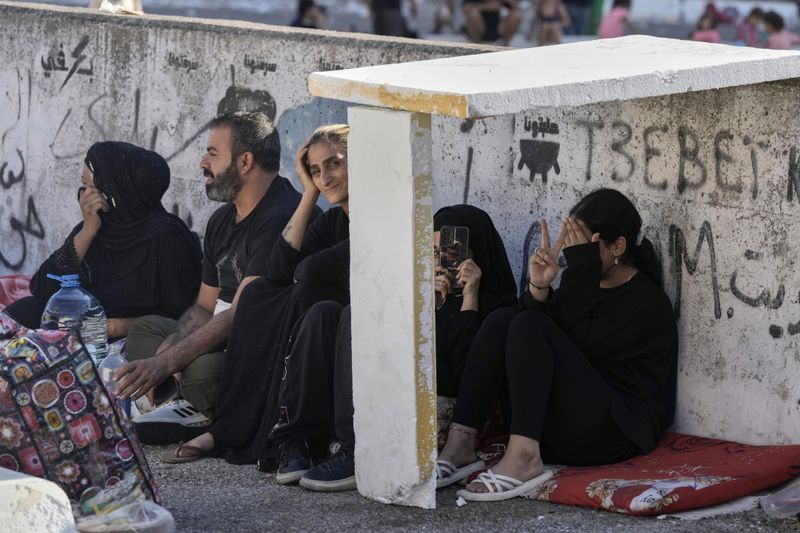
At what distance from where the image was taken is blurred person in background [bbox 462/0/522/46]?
18.1m

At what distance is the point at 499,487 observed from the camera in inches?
187

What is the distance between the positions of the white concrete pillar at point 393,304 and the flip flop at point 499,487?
0.49 ft

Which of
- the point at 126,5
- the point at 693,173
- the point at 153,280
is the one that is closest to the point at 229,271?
the point at 153,280

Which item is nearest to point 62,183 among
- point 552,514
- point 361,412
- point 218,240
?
point 218,240

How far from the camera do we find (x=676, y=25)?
888 inches

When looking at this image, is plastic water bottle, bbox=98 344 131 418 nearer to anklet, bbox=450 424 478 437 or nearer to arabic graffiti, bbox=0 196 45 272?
anklet, bbox=450 424 478 437

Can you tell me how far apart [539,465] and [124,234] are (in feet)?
8.53

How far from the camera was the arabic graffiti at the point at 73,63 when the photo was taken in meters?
7.63

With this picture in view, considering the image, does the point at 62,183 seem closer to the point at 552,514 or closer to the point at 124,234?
the point at 124,234

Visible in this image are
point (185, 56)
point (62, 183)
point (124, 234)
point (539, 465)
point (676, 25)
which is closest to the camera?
point (539, 465)

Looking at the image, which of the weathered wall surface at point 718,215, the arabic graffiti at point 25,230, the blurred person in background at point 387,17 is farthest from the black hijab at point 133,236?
the blurred person in background at point 387,17

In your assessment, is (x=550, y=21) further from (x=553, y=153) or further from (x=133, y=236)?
(x=553, y=153)

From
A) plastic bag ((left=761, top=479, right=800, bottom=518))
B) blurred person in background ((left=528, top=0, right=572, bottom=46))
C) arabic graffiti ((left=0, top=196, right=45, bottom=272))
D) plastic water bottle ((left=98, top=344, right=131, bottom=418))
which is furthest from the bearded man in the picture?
blurred person in background ((left=528, top=0, right=572, bottom=46))

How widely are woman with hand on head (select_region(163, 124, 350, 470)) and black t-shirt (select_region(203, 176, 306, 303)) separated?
29cm
